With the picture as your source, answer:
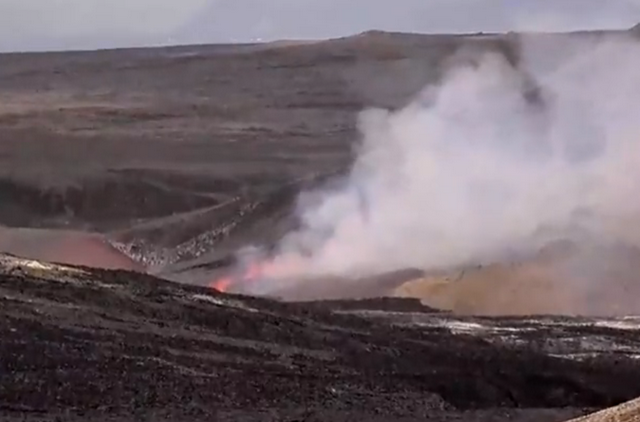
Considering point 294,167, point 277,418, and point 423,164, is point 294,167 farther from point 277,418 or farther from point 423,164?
point 277,418

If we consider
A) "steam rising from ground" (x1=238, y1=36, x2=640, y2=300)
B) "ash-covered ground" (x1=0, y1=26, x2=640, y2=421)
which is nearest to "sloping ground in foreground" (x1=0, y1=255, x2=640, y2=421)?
"ash-covered ground" (x1=0, y1=26, x2=640, y2=421)

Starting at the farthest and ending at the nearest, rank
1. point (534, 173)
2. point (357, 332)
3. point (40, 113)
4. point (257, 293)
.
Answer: point (40, 113) < point (534, 173) < point (257, 293) < point (357, 332)

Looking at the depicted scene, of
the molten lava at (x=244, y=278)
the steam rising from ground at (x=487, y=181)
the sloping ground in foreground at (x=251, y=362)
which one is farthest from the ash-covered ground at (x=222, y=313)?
A: the steam rising from ground at (x=487, y=181)

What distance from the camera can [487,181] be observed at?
60.7 feet

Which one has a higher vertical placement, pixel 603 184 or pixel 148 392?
pixel 603 184

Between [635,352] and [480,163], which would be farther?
[480,163]

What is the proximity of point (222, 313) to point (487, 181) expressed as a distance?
11.4 meters

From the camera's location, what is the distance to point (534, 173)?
1923cm

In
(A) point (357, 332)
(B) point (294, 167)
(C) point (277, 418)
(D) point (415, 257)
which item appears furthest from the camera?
(B) point (294, 167)

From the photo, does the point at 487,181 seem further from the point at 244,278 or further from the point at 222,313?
the point at 222,313

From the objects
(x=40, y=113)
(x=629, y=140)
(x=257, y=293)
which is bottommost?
(x=257, y=293)

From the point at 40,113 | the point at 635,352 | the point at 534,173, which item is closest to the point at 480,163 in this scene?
the point at 534,173

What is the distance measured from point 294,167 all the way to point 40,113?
1046 centimetres

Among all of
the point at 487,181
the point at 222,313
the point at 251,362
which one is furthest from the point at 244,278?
the point at 251,362
